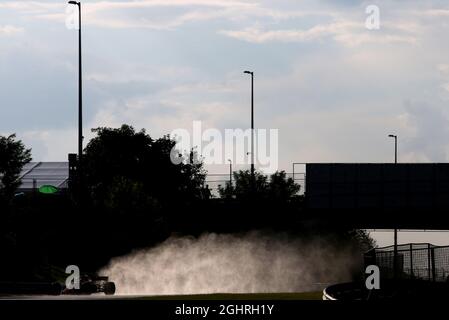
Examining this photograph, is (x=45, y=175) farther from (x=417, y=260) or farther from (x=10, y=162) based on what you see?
(x=417, y=260)

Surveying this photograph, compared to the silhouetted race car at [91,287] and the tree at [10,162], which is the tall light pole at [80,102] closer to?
the tree at [10,162]

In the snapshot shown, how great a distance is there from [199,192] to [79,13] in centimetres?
5753

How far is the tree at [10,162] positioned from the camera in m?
61.4

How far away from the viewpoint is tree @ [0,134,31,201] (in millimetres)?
61375

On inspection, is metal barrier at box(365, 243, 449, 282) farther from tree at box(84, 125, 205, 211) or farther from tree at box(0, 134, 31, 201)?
tree at box(84, 125, 205, 211)

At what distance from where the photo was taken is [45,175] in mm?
157625

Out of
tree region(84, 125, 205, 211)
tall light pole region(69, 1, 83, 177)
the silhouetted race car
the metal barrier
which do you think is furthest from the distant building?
the metal barrier

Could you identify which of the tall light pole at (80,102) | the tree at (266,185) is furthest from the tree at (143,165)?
the tall light pole at (80,102)

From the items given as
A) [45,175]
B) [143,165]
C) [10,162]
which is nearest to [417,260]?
[10,162]

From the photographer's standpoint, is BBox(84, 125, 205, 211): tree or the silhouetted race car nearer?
the silhouetted race car

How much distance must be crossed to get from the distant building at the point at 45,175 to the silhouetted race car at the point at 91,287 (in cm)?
9251

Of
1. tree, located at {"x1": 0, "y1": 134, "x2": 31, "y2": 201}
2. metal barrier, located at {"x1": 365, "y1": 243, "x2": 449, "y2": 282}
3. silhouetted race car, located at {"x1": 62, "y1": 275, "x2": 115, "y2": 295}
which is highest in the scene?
tree, located at {"x1": 0, "y1": 134, "x2": 31, "y2": 201}

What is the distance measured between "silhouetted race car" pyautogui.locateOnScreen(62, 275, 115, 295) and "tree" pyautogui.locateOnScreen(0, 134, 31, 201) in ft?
26.9
